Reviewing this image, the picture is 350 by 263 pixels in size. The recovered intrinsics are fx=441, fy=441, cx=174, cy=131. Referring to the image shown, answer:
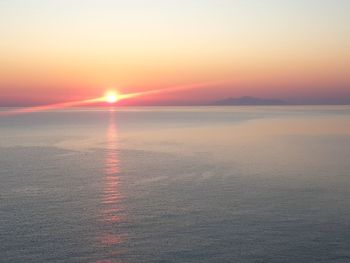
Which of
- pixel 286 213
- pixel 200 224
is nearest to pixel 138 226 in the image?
pixel 200 224

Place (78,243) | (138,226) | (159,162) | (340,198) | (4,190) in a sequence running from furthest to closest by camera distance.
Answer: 1. (159,162)
2. (4,190)
3. (340,198)
4. (138,226)
5. (78,243)

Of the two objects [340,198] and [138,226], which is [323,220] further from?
[138,226]

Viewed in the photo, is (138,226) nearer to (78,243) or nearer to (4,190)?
(78,243)

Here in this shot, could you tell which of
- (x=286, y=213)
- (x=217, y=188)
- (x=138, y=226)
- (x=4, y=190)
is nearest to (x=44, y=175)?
(x=4, y=190)

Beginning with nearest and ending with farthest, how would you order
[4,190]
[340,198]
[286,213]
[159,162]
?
[286,213]
[340,198]
[4,190]
[159,162]

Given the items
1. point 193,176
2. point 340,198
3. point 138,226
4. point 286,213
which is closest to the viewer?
point 138,226

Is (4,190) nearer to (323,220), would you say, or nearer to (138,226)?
(138,226)

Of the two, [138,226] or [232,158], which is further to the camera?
[232,158]

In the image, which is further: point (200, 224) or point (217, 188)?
point (217, 188)

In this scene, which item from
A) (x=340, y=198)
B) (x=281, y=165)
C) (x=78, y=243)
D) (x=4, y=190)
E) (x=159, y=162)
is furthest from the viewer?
(x=159, y=162)
